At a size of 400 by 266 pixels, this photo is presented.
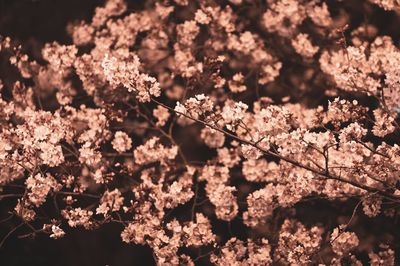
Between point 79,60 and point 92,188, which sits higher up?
point 79,60

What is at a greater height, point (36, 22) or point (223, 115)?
point (36, 22)

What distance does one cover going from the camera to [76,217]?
5.07m

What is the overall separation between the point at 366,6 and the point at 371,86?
255 cm

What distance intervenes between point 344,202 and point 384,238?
932mm

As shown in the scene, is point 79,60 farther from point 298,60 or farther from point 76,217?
point 298,60

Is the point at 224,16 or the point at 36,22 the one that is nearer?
the point at 224,16

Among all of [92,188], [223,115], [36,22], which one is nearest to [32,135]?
Result: [223,115]

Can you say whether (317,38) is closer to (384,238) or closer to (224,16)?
(224,16)

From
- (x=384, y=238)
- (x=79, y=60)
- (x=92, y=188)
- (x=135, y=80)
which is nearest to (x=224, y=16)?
(x=79, y=60)

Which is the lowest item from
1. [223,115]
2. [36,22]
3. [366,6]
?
[223,115]

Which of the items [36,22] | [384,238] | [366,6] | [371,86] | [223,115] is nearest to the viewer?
[223,115]

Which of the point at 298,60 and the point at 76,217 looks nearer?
the point at 76,217

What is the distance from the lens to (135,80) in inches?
177

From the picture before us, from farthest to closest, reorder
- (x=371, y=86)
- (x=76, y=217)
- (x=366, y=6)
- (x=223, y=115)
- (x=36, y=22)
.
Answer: (x=36, y=22)
(x=366, y=6)
(x=371, y=86)
(x=76, y=217)
(x=223, y=115)
